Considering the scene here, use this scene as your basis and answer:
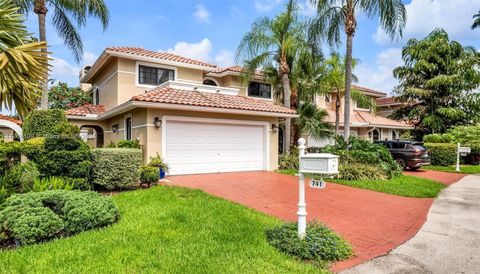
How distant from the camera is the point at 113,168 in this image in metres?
9.46

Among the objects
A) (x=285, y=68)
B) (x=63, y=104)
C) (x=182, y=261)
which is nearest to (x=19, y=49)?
(x=182, y=261)

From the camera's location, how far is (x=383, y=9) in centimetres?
1482

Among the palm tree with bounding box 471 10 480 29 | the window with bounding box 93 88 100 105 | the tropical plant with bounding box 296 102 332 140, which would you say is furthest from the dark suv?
the palm tree with bounding box 471 10 480 29

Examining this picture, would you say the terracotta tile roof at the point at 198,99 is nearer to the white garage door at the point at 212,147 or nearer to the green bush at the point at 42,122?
the white garage door at the point at 212,147

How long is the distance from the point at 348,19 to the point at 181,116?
989 centimetres

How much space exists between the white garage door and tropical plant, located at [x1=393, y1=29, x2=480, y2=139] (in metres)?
20.4

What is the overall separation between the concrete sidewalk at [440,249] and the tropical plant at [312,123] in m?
10.6

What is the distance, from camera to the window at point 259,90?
2302 centimetres

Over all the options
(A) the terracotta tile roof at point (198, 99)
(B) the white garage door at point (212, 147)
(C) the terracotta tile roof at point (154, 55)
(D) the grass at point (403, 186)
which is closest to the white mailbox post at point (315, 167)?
(D) the grass at point (403, 186)

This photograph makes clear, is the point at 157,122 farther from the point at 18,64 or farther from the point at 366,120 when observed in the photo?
the point at 366,120

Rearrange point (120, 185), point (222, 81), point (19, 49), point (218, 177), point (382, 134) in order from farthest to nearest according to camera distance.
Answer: point (382, 134) → point (222, 81) → point (218, 177) → point (120, 185) → point (19, 49)

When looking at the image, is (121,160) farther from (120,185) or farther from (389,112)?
(389,112)

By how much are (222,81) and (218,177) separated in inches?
469

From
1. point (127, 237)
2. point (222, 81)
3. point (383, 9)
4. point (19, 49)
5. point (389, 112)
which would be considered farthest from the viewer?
point (389, 112)
